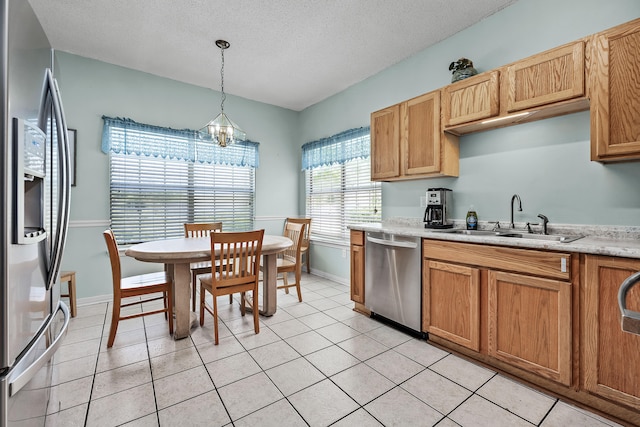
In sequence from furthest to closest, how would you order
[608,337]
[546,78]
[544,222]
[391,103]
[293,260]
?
[293,260]
[391,103]
[544,222]
[546,78]
[608,337]

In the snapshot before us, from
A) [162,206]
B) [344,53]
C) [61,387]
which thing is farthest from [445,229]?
[162,206]

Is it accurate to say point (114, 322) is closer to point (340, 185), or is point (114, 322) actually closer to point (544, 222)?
point (340, 185)

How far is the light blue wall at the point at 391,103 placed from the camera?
2105mm

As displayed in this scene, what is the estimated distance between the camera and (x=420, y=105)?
2824 mm

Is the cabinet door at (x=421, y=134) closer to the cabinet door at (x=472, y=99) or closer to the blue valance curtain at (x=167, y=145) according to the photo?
the cabinet door at (x=472, y=99)

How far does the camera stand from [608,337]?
1556mm

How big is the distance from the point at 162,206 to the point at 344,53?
300 cm

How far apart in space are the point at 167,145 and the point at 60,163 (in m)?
2.92

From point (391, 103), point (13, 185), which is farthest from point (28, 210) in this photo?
point (391, 103)

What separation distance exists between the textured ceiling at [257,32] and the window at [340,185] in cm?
95

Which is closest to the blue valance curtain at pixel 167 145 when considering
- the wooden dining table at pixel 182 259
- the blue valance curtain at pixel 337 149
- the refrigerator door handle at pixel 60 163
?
the blue valance curtain at pixel 337 149

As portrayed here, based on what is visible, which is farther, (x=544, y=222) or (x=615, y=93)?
(x=544, y=222)

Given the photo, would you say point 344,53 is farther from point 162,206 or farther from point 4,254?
point 4,254

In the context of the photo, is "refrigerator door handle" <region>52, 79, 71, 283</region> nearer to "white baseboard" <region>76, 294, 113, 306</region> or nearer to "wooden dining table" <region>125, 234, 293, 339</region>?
"wooden dining table" <region>125, 234, 293, 339</region>
